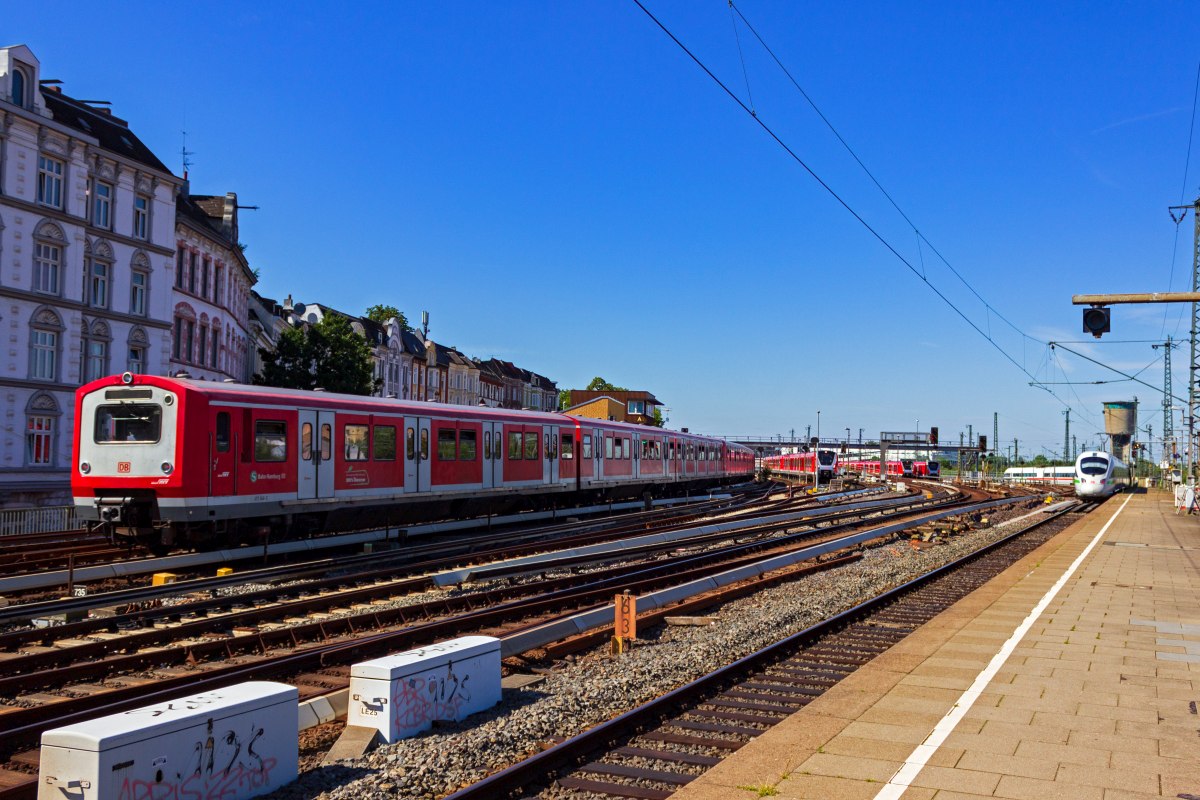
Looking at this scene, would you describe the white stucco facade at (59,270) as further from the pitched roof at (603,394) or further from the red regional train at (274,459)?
the pitched roof at (603,394)

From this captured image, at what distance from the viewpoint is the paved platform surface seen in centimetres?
612

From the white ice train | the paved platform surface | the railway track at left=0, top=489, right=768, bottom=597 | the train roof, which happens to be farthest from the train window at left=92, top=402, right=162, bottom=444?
the white ice train

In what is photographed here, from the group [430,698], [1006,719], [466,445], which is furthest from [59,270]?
[1006,719]

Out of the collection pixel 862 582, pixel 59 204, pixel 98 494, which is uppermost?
pixel 59 204

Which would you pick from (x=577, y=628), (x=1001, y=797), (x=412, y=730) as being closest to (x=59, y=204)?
(x=577, y=628)

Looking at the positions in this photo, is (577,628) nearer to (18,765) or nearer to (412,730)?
(412,730)

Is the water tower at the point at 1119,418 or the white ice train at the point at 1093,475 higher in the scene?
the water tower at the point at 1119,418

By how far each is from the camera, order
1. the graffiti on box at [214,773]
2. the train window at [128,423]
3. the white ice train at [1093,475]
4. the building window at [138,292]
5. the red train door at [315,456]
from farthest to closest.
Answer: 1. the white ice train at [1093,475]
2. the building window at [138,292]
3. the red train door at [315,456]
4. the train window at [128,423]
5. the graffiti on box at [214,773]

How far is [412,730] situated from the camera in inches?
296

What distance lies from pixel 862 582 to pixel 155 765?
14.4 meters

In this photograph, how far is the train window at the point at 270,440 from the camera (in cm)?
1848

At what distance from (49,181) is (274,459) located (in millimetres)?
20674

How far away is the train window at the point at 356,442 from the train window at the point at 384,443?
0.30m

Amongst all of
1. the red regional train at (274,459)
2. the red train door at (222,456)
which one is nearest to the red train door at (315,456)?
the red regional train at (274,459)
